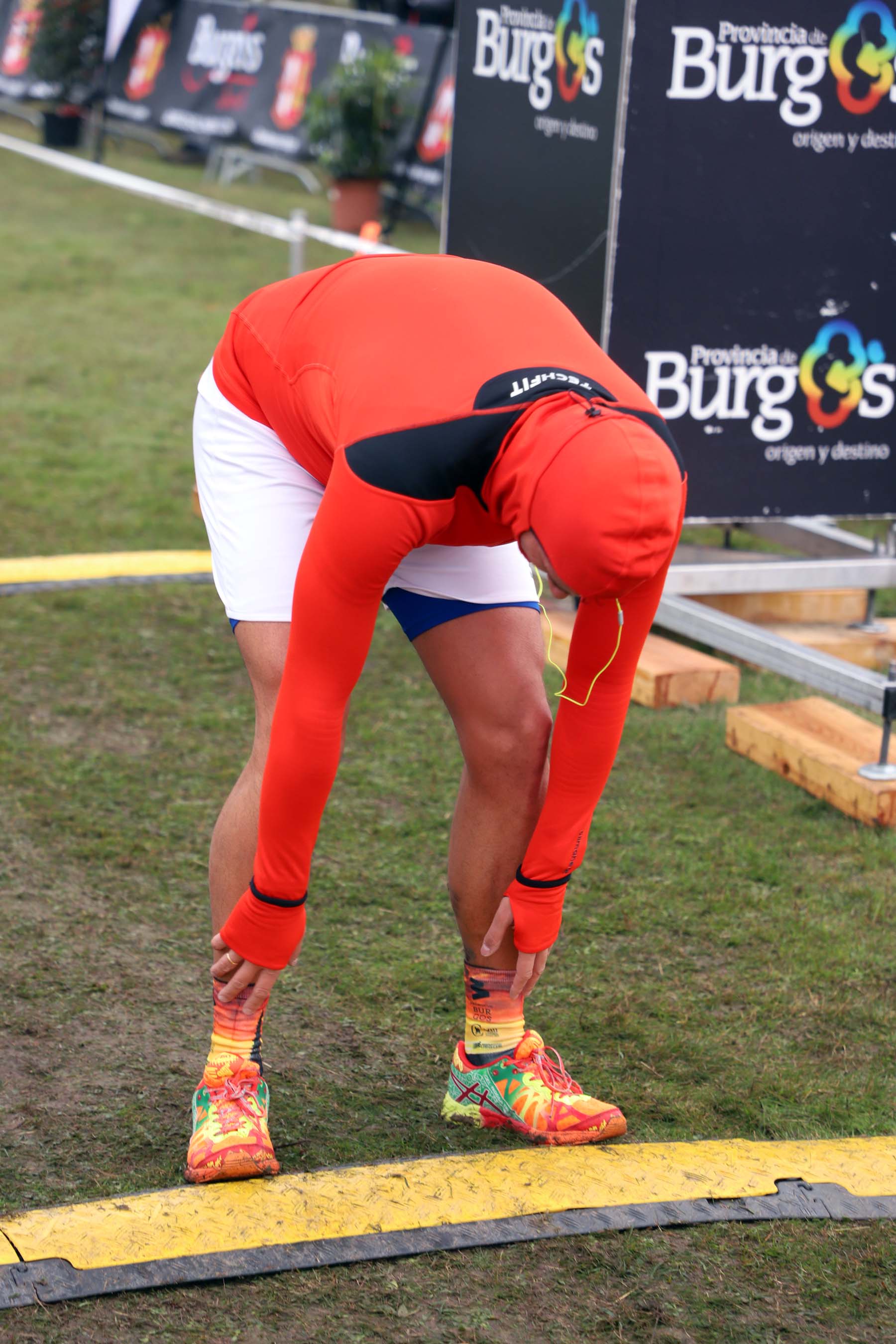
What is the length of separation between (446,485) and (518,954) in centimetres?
93

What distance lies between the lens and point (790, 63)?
4.27 meters

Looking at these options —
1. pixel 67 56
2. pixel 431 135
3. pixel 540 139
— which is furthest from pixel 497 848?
pixel 67 56

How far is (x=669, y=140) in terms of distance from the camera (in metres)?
4.27

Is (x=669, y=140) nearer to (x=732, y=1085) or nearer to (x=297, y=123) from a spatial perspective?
(x=732, y=1085)

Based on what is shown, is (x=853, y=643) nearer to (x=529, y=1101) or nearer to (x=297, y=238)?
(x=529, y=1101)

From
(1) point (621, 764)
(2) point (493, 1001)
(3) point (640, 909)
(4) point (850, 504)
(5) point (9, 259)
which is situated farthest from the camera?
(5) point (9, 259)

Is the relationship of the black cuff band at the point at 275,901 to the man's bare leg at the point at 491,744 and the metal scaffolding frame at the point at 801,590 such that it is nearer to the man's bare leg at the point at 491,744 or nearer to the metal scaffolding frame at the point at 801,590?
the man's bare leg at the point at 491,744

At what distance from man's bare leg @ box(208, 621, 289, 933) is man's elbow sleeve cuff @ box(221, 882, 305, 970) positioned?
0.17 m

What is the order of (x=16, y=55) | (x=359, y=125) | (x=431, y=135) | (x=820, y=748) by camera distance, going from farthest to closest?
(x=16, y=55) < (x=431, y=135) < (x=359, y=125) < (x=820, y=748)

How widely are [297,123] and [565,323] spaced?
13966 millimetres

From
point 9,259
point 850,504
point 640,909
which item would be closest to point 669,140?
point 850,504

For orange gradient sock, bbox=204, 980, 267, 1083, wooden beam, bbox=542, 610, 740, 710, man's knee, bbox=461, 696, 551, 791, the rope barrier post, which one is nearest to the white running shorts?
man's knee, bbox=461, 696, 551, 791

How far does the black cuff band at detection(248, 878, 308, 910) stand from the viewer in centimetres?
219

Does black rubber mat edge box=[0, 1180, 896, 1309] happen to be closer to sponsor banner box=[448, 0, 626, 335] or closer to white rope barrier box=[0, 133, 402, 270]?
sponsor banner box=[448, 0, 626, 335]
